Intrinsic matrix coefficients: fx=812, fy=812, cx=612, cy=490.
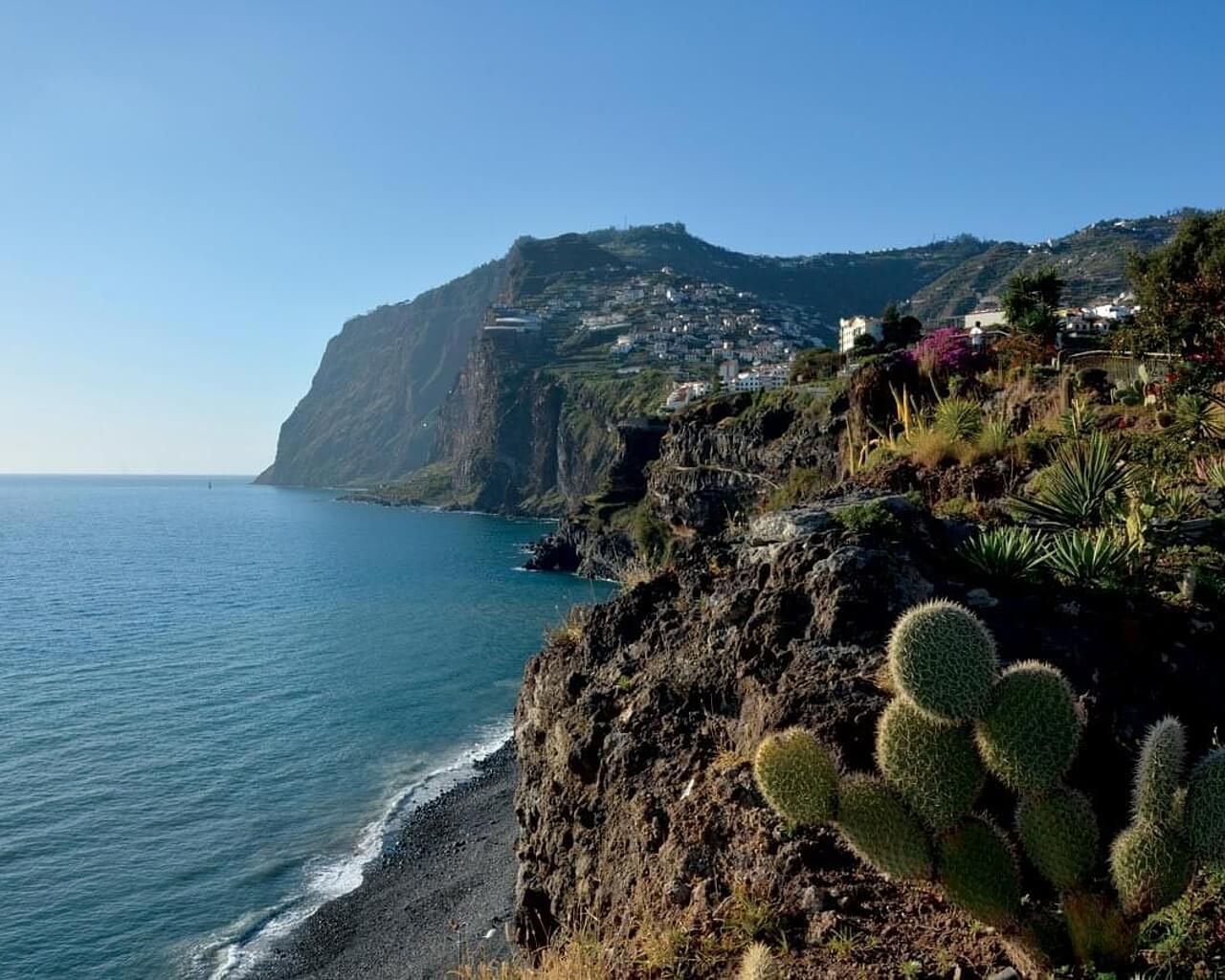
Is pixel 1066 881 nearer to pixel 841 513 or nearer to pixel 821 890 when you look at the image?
pixel 821 890

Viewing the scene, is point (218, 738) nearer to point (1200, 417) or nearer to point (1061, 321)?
point (1200, 417)

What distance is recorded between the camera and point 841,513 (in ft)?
24.4

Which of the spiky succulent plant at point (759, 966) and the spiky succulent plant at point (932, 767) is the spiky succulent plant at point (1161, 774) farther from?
the spiky succulent plant at point (759, 966)

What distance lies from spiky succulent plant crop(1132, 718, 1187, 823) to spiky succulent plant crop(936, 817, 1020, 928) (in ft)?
2.00

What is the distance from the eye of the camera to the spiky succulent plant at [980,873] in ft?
12.0

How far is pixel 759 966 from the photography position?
149 inches

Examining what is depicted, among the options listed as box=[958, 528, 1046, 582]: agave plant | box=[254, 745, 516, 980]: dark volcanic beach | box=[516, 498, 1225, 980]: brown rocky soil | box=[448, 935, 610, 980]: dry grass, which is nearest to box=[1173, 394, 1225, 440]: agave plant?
box=[516, 498, 1225, 980]: brown rocky soil

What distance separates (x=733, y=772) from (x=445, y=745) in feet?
80.1

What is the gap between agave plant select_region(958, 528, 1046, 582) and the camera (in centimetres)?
694

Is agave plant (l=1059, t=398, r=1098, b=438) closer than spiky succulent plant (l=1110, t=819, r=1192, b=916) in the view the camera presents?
No

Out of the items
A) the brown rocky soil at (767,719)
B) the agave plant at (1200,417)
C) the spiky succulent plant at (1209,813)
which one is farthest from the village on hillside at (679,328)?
the spiky succulent plant at (1209,813)

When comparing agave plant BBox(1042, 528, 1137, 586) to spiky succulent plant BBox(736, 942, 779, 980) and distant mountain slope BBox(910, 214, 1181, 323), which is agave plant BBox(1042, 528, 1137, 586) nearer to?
spiky succulent plant BBox(736, 942, 779, 980)

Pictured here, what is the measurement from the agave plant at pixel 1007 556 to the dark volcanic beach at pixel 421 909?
10.5 m

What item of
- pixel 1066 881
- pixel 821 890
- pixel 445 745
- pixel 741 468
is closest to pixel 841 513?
pixel 821 890
